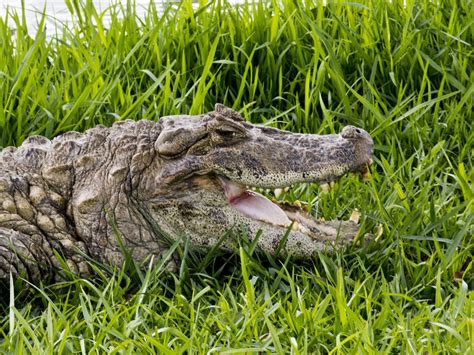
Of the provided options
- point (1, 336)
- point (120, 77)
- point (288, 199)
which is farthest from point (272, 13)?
point (1, 336)

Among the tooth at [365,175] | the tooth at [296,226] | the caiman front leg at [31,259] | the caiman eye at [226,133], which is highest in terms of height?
the caiman eye at [226,133]

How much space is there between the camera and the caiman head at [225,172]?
4.46 metres

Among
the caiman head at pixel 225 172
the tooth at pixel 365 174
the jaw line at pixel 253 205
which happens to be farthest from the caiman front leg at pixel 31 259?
the tooth at pixel 365 174

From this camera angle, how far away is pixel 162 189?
14.7 feet

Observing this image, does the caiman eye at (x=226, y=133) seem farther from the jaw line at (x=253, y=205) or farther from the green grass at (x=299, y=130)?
the green grass at (x=299, y=130)

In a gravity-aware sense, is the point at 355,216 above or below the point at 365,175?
below

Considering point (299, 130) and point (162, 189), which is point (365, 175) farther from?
point (299, 130)

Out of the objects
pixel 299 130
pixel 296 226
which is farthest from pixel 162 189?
pixel 299 130

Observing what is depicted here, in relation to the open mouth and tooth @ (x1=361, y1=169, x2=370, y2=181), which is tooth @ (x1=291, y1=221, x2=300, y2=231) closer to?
the open mouth

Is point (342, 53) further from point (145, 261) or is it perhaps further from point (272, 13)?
point (145, 261)

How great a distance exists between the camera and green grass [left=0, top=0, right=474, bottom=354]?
3682 mm

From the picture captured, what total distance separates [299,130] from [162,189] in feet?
4.64

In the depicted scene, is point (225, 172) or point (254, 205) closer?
point (225, 172)

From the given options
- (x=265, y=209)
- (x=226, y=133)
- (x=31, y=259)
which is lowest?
(x=31, y=259)
